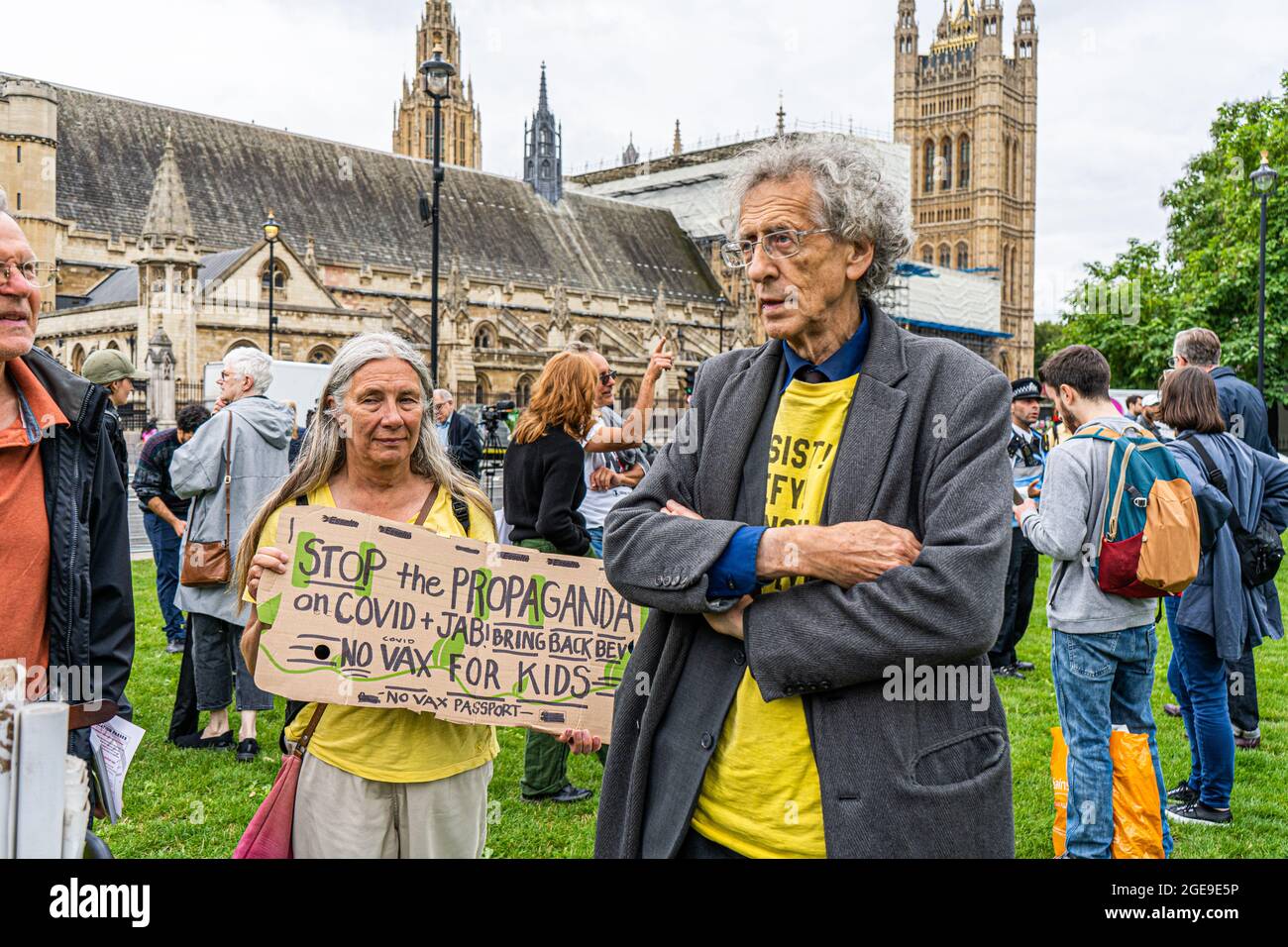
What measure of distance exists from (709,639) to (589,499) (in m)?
3.96

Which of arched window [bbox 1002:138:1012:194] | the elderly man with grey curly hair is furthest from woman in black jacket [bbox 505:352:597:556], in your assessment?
arched window [bbox 1002:138:1012:194]

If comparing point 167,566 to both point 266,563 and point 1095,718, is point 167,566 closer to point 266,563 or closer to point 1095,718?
point 266,563

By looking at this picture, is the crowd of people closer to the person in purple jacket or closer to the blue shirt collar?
the blue shirt collar

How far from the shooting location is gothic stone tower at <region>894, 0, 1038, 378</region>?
8906 centimetres

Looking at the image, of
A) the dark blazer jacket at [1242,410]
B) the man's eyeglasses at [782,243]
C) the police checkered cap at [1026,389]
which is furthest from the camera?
the police checkered cap at [1026,389]

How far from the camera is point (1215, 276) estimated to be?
3070 cm

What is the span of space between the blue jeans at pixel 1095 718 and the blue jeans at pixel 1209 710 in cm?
88

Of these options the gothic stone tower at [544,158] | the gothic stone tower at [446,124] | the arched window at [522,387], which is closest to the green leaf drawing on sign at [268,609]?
the arched window at [522,387]

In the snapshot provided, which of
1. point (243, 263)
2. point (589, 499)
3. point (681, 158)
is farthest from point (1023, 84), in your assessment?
point (589, 499)

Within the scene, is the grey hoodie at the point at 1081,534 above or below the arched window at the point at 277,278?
below

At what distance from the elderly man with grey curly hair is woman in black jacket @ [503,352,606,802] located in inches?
110

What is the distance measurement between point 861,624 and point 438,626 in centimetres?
140

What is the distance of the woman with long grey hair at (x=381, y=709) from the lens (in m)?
2.64

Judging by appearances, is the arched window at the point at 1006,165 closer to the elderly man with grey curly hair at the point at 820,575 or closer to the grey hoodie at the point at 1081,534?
the grey hoodie at the point at 1081,534
